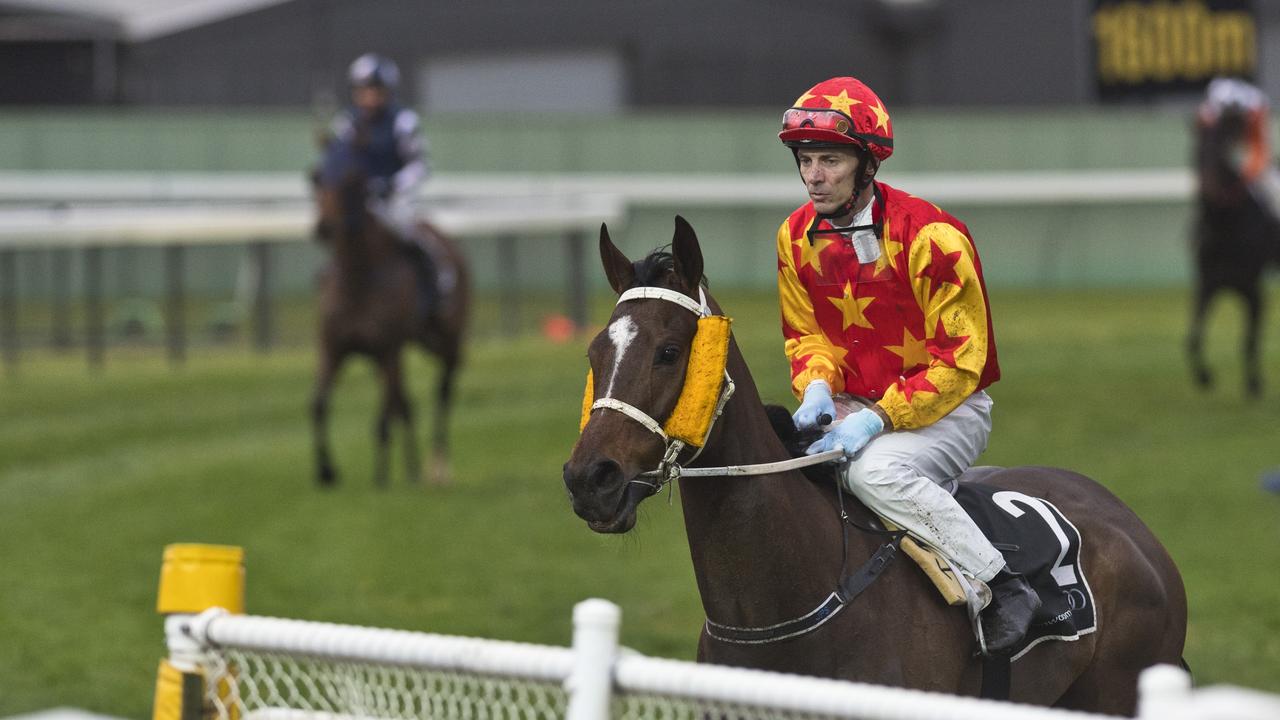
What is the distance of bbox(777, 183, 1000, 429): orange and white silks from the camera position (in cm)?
425

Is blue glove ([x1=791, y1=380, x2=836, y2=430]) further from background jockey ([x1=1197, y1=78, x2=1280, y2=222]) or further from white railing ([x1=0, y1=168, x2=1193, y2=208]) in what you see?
white railing ([x1=0, y1=168, x2=1193, y2=208])

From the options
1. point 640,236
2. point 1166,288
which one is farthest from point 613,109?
point 1166,288

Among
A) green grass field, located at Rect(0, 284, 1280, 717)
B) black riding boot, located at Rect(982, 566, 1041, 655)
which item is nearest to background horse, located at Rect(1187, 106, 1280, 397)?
green grass field, located at Rect(0, 284, 1280, 717)

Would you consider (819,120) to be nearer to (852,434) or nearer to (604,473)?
(852,434)

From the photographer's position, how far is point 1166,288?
26344 mm

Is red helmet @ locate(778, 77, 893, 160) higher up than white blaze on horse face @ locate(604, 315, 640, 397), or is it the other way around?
red helmet @ locate(778, 77, 893, 160)

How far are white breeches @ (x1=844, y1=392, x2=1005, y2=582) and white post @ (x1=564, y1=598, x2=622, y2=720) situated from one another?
4.12 feet

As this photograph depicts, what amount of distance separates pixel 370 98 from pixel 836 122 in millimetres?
9614

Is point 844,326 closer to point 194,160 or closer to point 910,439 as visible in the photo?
point 910,439

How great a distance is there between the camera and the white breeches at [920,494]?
4215mm

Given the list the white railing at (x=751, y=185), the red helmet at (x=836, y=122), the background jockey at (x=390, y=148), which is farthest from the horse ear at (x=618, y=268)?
the white railing at (x=751, y=185)

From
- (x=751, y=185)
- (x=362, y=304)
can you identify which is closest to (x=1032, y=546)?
(x=362, y=304)

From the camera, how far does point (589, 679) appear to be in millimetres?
3115

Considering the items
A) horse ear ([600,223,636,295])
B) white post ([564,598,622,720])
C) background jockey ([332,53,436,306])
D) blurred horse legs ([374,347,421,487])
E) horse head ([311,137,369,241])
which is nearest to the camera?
white post ([564,598,622,720])
